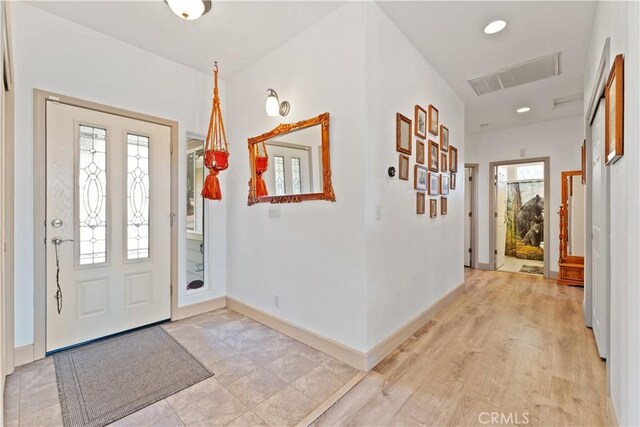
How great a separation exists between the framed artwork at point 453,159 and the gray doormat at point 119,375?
3259mm

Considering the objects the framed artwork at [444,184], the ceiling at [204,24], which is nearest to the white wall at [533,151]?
the framed artwork at [444,184]

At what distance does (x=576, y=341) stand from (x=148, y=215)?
13.0 ft

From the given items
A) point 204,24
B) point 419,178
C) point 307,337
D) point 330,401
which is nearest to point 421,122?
point 419,178

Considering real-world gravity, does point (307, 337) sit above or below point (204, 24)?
below

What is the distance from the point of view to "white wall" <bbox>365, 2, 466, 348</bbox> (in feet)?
6.89

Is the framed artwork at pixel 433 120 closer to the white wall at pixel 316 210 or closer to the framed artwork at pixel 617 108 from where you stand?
the white wall at pixel 316 210

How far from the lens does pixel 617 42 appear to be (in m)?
1.44

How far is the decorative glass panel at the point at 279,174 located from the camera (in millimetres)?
2676

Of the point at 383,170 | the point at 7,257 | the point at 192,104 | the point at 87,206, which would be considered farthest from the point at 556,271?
the point at 7,257

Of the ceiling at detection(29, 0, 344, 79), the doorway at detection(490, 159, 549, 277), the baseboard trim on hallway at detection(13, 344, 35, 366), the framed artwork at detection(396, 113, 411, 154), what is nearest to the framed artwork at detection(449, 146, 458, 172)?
the framed artwork at detection(396, 113, 411, 154)

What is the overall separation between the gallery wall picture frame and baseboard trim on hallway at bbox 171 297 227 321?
2931mm

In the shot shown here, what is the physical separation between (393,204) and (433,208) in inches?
34.4

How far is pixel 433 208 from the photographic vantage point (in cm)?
Answer: 303

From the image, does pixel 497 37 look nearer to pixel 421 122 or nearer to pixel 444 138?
pixel 421 122
